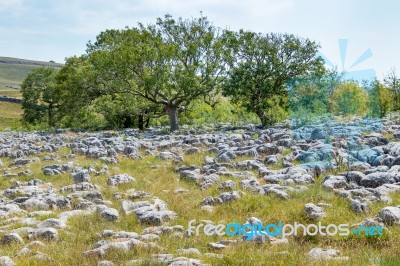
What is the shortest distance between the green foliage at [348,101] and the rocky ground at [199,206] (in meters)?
17.4

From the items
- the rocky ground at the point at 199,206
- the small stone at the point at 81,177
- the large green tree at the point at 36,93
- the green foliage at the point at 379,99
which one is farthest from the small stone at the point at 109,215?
the large green tree at the point at 36,93

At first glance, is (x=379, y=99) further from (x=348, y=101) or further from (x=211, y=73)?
(x=211, y=73)

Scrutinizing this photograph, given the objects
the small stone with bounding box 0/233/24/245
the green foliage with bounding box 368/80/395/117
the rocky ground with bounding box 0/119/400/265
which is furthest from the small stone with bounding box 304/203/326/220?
the green foliage with bounding box 368/80/395/117

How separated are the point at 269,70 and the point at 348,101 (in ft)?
27.4

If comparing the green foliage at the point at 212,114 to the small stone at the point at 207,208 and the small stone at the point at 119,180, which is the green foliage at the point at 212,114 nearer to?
the small stone at the point at 119,180

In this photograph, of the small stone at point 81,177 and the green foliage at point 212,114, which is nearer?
the small stone at point 81,177

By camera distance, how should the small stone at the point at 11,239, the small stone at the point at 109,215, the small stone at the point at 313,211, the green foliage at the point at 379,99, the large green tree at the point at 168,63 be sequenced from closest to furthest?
the small stone at the point at 11,239 < the small stone at the point at 313,211 < the small stone at the point at 109,215 < the large green tree at the point at 168,63 < the green foliage at the point at 379,99

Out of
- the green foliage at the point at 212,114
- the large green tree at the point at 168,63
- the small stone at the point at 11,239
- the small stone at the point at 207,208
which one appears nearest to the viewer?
the small stone at the point at 11,239

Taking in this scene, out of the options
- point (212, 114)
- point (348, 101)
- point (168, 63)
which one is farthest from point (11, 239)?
point (212, 114)

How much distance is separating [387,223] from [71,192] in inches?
304

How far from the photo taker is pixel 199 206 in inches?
379

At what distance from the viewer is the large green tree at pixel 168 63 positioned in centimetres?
3052

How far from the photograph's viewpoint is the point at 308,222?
7.96 metres

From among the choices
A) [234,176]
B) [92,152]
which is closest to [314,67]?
[92,152]
